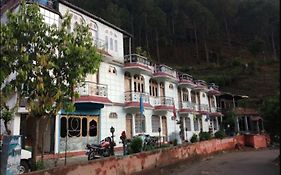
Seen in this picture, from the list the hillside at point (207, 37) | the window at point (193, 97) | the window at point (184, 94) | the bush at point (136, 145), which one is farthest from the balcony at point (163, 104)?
the hillside at point (207, 37)

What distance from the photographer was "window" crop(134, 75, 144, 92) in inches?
1012

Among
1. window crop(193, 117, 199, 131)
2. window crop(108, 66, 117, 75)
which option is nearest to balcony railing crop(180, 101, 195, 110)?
window crop(193, 117, 199, 131)

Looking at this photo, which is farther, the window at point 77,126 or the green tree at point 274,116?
the window at point 77,126

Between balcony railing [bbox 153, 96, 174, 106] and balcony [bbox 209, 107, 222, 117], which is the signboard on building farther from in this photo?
balcony [bbox 209, 107, 222, 117]

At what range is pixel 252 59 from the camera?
2613 inches

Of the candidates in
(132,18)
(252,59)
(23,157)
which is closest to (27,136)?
(23,157)

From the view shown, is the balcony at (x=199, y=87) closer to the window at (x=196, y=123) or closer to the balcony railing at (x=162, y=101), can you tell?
the window at (x=196, y=123)

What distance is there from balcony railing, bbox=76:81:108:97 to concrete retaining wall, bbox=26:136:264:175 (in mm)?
6243

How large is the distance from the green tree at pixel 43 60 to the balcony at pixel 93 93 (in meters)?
6.69

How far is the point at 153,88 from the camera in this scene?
1122 inches

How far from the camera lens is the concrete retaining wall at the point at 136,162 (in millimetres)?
10922

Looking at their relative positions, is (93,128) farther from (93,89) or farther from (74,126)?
(93,89)

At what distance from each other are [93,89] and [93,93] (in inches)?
11.7

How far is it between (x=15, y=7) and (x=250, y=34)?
64758 millimetres
